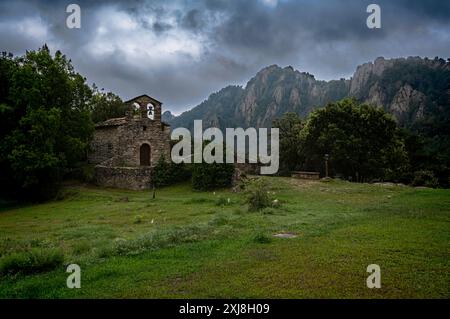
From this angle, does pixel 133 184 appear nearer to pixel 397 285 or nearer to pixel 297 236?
pixel 297 236

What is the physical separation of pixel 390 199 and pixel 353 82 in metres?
99.0

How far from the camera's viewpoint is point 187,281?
24.4 feet

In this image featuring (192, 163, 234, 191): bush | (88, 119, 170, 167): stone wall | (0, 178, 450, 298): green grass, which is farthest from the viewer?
(88, 119, 170, 167): stone wall

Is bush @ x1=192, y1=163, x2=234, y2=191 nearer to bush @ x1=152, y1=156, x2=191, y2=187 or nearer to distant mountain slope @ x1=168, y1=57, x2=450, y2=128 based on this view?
bush @ x1=152, y1=156, x2=191, y2=187

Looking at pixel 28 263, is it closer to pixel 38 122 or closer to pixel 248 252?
pixel 248 252

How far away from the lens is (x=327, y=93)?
4530 inches

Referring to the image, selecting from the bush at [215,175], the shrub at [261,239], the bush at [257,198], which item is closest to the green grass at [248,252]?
the shrub at [261,239]

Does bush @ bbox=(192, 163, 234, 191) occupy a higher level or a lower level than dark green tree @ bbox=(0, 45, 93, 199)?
lower

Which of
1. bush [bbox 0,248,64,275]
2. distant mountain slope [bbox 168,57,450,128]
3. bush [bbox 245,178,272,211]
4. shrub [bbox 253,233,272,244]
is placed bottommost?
bush [bbox 0,248,64,275]

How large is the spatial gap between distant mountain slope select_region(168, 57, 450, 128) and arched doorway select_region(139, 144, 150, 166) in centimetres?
5140

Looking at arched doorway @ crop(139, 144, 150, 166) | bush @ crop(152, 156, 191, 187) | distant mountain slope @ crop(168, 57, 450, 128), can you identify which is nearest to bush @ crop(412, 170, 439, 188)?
bush @ crop(152, 156, 191, 187)

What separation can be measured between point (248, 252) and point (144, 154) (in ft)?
97.1

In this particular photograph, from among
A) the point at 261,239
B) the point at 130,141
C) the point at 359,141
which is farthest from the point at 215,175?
the point at 261,239

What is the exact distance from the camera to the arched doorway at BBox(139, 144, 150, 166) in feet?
123
